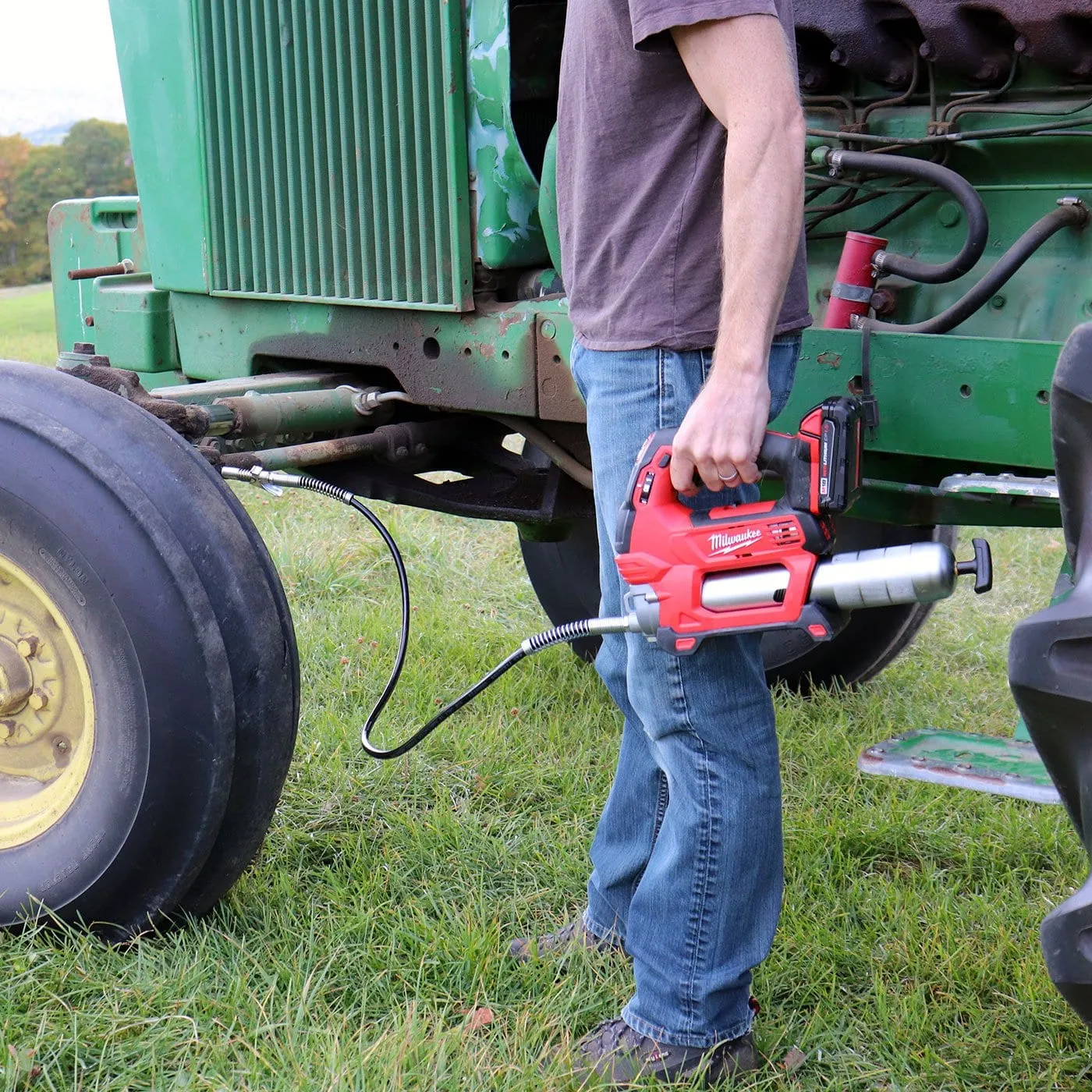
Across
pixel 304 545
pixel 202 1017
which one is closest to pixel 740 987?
pixel 202 1017

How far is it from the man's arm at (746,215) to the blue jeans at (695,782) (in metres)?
0.15

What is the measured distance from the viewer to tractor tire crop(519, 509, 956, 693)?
141 inches

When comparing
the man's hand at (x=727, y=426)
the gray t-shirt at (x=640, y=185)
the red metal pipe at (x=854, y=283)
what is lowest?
the man's hand at (x=727, y=426)

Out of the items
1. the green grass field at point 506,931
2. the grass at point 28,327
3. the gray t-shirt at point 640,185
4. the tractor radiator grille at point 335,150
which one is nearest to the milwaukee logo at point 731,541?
the gray t-shirt at point 640,185

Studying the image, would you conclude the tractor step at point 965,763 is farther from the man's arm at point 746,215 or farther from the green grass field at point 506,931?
the man's arm at point 746,215

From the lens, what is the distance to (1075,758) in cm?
149

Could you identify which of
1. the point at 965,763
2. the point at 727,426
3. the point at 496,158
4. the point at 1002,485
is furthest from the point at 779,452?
the point at 965,763

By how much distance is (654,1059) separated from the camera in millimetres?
2008

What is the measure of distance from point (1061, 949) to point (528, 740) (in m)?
1.93

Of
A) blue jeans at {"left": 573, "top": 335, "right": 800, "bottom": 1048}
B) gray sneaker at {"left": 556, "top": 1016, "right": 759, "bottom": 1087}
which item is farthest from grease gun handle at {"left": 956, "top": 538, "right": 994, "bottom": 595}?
gray sneaker at {"left": 556, "top": 1016, "right": 759, "bottom": 1087}

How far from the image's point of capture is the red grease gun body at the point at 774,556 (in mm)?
1788

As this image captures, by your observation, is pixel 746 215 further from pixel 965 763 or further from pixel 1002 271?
pixel 965 763

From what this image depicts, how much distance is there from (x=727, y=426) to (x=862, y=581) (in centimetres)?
28

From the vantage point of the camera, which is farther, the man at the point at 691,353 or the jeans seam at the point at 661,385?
the jeans seam at the point at 661,385
